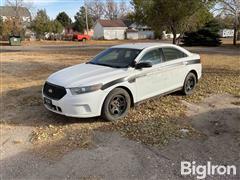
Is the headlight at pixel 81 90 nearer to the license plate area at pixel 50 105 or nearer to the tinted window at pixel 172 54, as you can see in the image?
the license plate area at pixel 50 105

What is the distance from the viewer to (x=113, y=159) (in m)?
4.09

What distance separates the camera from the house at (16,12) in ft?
170

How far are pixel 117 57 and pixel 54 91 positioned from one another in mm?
1755

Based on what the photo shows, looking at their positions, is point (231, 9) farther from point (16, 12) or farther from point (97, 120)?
point (16, 12)

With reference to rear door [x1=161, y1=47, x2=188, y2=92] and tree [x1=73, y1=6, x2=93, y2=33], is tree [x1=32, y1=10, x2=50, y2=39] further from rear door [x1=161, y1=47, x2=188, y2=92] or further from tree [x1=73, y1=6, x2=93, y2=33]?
rear door [x1=161, y1=47, x2=188, y2=92]

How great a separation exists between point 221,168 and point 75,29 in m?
71.7

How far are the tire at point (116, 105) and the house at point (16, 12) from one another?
1966 inches

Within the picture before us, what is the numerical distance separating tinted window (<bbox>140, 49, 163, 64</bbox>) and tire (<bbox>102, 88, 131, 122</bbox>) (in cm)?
100

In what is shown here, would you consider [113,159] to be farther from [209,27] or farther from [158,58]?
[209,27]

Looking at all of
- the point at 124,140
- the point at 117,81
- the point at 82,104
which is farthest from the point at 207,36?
the point at 124,140

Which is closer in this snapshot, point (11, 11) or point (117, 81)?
point (117, 81)

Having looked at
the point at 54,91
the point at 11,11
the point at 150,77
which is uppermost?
the point at 11,11

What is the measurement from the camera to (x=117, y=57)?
6.45m

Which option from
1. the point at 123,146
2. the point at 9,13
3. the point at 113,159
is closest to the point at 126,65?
the point at 123,146
